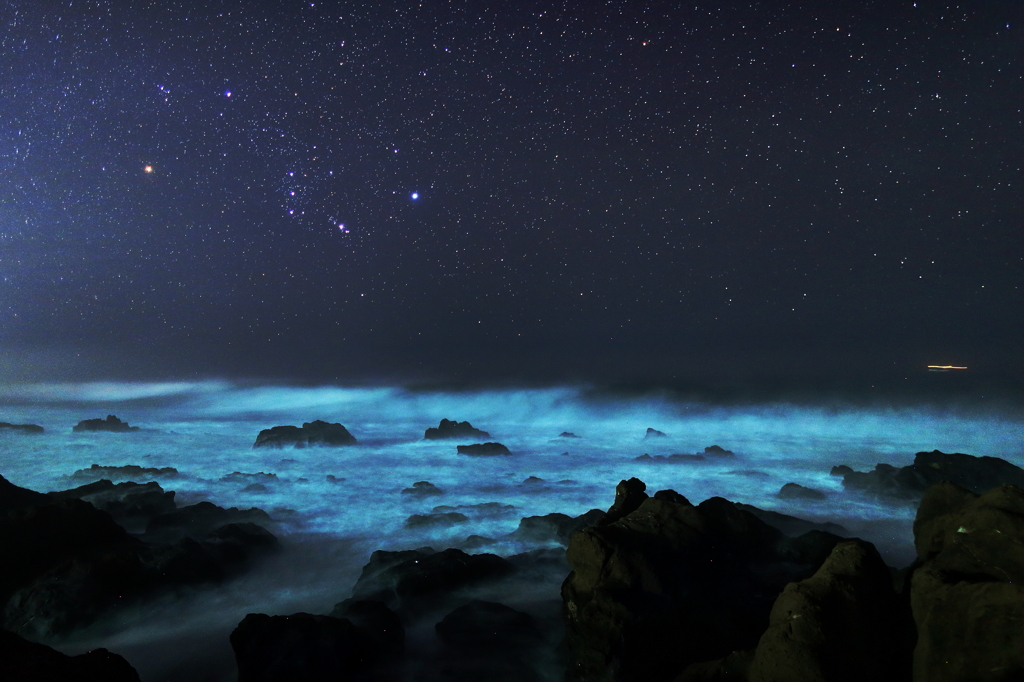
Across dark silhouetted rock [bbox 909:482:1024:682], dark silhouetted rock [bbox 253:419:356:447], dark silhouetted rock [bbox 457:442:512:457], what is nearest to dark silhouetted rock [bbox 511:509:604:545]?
dark silhouetted rock [bbox 909:482:1024:682]

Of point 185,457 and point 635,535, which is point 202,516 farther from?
point 185,457

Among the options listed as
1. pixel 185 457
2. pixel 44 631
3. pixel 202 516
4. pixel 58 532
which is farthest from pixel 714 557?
pixel 185 457

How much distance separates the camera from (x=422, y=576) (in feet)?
28.8

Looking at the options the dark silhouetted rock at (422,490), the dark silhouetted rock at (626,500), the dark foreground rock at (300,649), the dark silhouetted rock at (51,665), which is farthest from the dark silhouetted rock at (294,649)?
the dark silhouetted rock at (422,490)

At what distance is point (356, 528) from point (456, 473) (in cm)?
982

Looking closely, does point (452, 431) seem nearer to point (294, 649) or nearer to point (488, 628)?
point (488, 628)

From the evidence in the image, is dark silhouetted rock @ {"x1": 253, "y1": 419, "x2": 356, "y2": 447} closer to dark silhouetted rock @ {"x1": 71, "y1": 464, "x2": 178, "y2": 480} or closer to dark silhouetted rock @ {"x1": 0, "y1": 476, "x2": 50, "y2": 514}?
dark silhouetted rock @ {"x1": 71, "y1": 464, "x2": 178, "y2": 480}

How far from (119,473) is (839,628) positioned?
26.2 m

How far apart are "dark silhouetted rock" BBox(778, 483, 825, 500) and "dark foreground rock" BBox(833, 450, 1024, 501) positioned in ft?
5.10

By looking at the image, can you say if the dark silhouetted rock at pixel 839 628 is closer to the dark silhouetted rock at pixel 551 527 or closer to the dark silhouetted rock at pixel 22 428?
the dark silhouetted rock at pixel 551 527

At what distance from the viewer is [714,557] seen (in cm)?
774

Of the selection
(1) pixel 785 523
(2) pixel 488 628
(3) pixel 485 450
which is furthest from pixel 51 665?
(3) pixel 485 450

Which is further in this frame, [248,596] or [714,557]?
[248,596]

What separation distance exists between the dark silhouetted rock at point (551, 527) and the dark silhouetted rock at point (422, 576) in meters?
2.75
